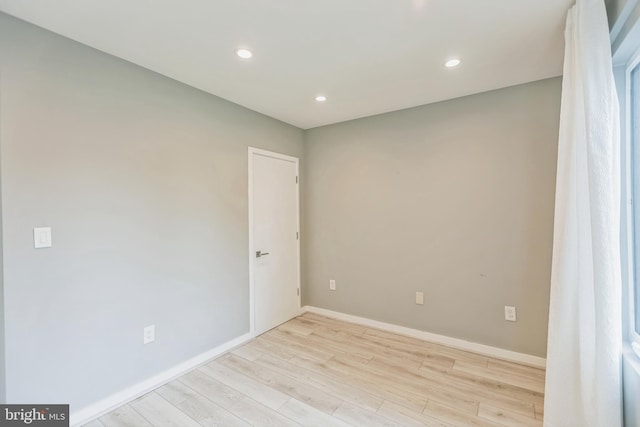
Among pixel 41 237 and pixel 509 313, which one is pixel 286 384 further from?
pixel 509 313

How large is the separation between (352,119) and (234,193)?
1663 mm

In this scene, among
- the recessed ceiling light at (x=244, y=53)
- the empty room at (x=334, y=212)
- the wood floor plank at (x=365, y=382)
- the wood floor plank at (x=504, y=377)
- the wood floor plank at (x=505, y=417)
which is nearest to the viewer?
the empty room at (x=334, y=212)

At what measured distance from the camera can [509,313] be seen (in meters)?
2.53

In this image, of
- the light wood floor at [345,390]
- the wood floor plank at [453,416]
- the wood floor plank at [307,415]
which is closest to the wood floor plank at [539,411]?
the light wood floor at [345,390]

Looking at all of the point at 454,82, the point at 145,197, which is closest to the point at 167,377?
the point at 145,197

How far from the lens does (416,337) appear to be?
299cm

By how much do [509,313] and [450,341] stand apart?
629 mm

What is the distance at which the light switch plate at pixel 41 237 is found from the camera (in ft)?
5.37

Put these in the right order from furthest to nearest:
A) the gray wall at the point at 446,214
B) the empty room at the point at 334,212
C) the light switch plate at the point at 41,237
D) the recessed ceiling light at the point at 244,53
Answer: the gray wall at the point at 446,214
the recessed ceiling light at the point at 244,53
the light switch plate at the point at 41,237
the empty room at the point at 334,212

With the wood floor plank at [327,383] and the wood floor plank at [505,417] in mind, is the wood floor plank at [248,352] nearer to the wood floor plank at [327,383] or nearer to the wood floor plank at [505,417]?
the wood floor plank at [327,383]

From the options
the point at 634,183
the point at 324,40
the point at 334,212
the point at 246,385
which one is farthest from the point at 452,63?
the point at 246,385

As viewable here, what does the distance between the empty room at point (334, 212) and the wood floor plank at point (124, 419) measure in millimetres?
17

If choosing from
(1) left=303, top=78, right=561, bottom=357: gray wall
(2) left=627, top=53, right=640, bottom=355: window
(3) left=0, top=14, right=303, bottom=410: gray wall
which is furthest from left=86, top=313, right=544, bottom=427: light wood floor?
(2) left=627, top=53, right=640, bottom=355: window

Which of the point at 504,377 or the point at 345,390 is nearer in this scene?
the point at 345,390
